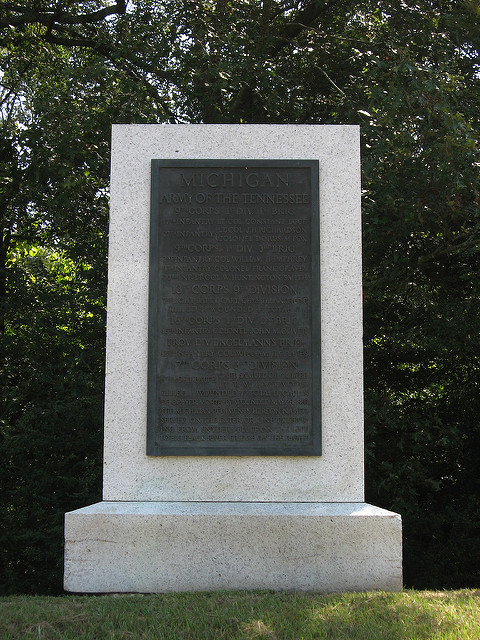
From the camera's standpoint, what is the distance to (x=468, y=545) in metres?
8.33

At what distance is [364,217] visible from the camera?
27.7ft

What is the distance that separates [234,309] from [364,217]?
3.65m

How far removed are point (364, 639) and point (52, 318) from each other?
6927 mm

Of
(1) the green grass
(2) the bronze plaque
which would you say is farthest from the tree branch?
(1) the green grass

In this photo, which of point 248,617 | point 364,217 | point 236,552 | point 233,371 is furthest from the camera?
point 364,217

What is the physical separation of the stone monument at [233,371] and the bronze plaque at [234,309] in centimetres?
1

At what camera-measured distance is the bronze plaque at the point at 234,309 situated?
516 centimetres

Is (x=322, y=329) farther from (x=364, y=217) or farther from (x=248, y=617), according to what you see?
(x=364, y=217)

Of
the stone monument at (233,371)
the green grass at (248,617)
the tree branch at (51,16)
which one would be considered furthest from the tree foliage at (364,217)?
the green grass at (248,617)

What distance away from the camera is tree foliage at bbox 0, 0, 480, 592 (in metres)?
8.19

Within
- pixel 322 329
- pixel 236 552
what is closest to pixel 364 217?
pixel 322 329

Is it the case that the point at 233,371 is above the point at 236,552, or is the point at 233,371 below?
above

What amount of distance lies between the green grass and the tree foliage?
3.93 metres

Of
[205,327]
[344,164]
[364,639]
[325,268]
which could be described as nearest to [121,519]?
[205,327]
